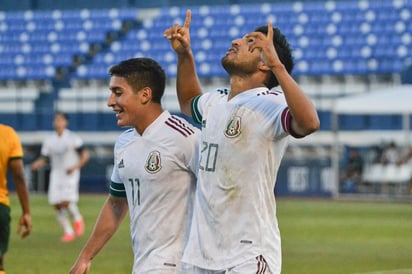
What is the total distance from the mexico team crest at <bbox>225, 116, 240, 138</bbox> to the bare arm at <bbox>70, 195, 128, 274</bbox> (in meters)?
1.12

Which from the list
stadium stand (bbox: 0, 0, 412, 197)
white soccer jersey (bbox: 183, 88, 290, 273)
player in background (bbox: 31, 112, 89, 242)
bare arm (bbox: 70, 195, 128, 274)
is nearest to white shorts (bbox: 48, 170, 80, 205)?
player in background (bbox: 31, 112, 89, 242)

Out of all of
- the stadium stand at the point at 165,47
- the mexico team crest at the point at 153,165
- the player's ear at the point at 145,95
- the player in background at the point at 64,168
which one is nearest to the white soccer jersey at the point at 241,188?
the mexico team crest at the point at 153,165

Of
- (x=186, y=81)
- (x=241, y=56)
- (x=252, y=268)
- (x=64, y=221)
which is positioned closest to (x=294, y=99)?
(x=241, y=56)

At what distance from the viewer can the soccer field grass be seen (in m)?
15.3

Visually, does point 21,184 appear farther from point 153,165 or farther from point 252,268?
point 252,268

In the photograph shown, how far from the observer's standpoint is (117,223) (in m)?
6.75

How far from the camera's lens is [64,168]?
21734mm

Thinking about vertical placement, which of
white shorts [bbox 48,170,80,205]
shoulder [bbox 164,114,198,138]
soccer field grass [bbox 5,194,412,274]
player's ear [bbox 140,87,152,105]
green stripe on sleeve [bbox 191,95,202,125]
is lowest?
soccer field grass [bbox 5,194,412,274]

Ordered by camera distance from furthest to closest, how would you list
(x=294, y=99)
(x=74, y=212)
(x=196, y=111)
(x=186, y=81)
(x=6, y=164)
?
(x=74, y=212), (x=6, y=164), (x=186, y=81), (x=196, y=111), (x=294, y=99)

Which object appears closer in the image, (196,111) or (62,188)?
(196,111)

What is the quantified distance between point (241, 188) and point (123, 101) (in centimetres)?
102

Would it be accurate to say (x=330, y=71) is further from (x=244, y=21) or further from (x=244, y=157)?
(x=244, y=157)

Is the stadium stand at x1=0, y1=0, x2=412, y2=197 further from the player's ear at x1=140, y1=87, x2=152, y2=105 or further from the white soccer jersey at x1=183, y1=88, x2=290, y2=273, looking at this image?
the white soccer jersey at x1=183, y1=88, x2=290, y2=273

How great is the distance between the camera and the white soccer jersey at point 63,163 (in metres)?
21.1
